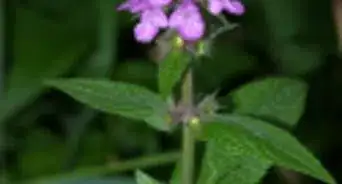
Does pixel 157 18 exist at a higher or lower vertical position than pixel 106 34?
higher

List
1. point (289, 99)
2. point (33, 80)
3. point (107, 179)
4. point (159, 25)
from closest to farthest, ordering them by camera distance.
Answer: point (159, 25), point (289, 99), point (107, 179), point (33, 80)

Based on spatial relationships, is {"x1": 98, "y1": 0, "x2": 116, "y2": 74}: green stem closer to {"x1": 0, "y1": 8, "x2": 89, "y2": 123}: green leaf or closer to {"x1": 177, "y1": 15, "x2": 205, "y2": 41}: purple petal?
{"x1": 0, "y1": 8, "x2": 89, "y2": 123}: green leaf

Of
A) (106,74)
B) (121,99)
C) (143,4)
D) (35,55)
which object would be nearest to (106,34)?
(106,74)

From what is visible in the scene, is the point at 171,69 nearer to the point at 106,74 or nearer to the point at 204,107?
the point at 204,107

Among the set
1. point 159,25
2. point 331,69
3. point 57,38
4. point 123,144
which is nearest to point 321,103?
point 331,69

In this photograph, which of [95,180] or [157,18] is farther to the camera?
[95,180]

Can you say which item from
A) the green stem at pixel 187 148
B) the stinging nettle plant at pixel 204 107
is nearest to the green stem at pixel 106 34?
the stinging nettle plant at pixel 204 107

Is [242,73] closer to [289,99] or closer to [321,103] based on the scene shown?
[321,103]

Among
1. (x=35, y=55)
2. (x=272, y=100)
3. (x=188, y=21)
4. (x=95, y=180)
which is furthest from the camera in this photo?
(x=35, y=55)
